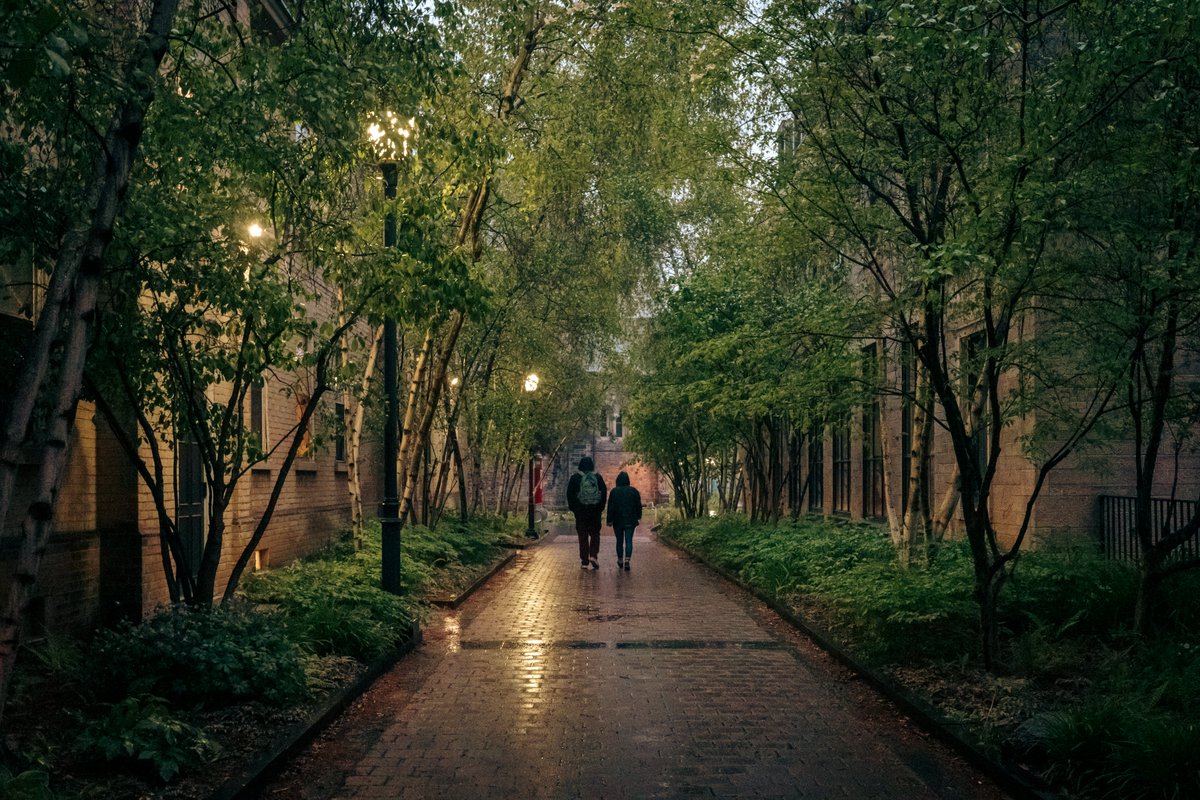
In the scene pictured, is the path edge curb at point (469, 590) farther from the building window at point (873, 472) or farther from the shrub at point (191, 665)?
the building window at point (873, 472)

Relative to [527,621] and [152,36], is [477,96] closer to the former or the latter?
[527,621]

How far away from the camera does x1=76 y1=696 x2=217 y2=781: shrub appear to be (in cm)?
587

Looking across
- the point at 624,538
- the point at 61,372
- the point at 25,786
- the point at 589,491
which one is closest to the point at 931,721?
the point at 25,786

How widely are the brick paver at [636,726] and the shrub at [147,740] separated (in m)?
0.90

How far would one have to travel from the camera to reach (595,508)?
67.4 ft

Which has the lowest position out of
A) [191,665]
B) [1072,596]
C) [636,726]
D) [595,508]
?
[636,726]

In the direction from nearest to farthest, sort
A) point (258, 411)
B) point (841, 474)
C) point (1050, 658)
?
point (1050, 658), point (258, 411), point (841, 474)

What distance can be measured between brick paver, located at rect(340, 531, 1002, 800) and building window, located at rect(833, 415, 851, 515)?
472 inches

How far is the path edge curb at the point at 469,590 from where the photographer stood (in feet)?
47.6

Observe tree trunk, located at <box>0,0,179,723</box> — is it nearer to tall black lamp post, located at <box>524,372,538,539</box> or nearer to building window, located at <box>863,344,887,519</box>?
building window, located at <box>863,344,887,519</box>

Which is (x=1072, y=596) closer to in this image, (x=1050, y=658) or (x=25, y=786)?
(x=1050, y=658)

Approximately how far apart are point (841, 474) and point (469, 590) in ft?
38.4

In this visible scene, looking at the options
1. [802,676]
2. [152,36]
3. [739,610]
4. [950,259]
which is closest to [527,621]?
[739,610]

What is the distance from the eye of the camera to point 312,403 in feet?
30.0
